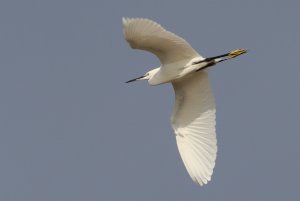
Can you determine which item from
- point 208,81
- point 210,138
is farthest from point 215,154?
point 208,81

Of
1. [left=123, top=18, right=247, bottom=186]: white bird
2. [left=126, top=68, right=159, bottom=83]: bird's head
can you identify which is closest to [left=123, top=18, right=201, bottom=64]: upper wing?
[left=123, top=18, right=247, bottom=186]: white bird

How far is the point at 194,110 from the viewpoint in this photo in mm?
14094

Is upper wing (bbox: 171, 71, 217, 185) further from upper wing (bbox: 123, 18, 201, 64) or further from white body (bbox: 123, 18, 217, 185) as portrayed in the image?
upper wing (bbox: 123, 18, 201, 64)

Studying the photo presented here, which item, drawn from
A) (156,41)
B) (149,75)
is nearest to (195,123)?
(149,75)

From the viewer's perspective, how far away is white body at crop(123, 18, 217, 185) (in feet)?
41.2

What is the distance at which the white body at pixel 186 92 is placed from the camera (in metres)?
12.5

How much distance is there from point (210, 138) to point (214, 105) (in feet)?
2.01

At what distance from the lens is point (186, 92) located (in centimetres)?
1402

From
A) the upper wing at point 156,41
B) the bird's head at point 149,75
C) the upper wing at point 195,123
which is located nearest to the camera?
the upper wing at point 156,41

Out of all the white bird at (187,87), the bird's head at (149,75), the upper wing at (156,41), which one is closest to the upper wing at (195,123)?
the white bird at (187,87)

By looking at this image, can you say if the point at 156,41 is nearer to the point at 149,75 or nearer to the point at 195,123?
the point at 149,75

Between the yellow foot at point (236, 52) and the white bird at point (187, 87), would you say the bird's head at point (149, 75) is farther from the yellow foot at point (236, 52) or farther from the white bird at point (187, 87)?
the yellow foot at point (236, 52)

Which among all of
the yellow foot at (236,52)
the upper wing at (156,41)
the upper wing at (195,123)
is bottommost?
the upper wing at (195,123)

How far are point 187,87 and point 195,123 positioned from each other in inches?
27.0
